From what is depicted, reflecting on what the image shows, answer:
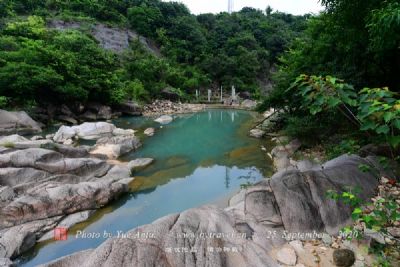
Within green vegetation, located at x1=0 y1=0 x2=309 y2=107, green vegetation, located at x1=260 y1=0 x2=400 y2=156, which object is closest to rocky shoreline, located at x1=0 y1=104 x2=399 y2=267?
green vegetation, located at x1=260 y1=0 x2=400 y2=156

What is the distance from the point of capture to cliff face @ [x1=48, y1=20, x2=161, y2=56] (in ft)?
102

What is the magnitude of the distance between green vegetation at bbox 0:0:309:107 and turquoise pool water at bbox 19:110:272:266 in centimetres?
714

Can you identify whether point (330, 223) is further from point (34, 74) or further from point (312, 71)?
point (34, 74)

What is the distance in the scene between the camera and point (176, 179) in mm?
8555

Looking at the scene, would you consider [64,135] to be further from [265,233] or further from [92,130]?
[265,233]

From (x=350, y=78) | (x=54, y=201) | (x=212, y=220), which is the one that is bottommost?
(x=54, y=201)

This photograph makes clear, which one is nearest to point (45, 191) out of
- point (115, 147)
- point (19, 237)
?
point (19, 237)

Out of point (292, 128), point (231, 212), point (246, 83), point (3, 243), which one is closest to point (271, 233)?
point (231, 212)

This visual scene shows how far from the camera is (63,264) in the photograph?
3.24m

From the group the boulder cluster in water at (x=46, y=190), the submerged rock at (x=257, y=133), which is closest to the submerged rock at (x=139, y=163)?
the boulder cluster in water at (x=46, y=190)

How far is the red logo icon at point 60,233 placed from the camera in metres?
5.26

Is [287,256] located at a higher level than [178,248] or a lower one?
lower

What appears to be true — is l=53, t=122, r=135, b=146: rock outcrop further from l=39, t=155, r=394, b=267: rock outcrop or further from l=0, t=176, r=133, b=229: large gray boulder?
l=39, t=155, r=394, b=267: rock outcrop

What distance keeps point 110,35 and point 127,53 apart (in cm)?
591
